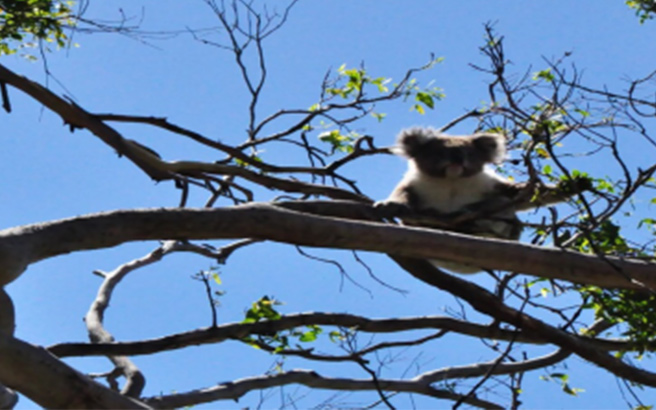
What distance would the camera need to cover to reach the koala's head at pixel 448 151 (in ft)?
23.8

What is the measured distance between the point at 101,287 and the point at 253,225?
3.02m

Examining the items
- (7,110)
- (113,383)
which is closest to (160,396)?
Answer: (113,383)

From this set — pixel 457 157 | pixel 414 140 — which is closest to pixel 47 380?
pixel 457 157

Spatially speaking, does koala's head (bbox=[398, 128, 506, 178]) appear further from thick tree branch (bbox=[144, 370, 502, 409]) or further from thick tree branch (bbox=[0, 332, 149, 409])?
thick tree branch (bbox=[0, 332, 149, 409])

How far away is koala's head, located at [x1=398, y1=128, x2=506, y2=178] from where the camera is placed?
7.26 meters

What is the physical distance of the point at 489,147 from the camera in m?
7.32

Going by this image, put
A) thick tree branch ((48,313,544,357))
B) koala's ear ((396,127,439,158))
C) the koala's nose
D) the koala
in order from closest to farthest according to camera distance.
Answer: thick tree branch ((48,313,544,357)) → the koala → the koala's nose → koala's ear ((396,127,439,158))

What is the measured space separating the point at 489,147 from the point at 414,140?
746mm

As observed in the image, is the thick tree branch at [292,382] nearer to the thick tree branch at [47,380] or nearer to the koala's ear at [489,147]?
the koala's ear at [489,147]

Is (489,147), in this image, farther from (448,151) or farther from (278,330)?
(278,330)

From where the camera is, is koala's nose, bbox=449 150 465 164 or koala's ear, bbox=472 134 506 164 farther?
koala's nose, bbox=449 150 465 164

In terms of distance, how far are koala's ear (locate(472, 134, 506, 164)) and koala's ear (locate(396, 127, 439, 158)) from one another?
0.47 metres

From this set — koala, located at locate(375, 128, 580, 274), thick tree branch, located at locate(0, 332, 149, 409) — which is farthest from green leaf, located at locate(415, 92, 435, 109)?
thick tree branch, located at locate(0, 332, 149, 409)

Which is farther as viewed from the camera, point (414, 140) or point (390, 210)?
point (414, 140)
